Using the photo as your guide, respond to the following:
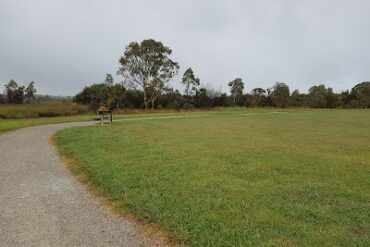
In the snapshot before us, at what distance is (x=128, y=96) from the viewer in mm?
50094

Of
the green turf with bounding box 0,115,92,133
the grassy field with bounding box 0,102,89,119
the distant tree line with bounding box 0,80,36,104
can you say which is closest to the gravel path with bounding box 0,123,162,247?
the green turf with bounding box 0,115,92,133

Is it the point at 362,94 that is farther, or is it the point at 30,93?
the point at 362,94

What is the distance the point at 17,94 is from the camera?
47.3m

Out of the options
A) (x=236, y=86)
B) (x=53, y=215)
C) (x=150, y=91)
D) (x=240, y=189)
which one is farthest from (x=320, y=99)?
(x=53, y=215)

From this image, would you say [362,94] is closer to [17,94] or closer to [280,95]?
[280,95]

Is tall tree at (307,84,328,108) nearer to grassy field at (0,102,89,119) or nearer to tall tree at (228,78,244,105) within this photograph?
tall tree at (228,78,244,105)

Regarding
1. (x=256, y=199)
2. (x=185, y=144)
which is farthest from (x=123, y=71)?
(x=256, y=199)

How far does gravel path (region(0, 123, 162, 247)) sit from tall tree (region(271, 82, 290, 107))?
6222cm

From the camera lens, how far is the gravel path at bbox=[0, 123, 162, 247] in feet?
13.3

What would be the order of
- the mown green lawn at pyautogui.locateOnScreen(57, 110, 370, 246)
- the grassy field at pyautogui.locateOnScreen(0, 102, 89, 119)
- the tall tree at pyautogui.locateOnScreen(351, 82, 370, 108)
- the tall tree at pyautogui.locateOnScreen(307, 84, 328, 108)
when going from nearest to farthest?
the mown green lawn at pyautogui.locateOnScreen(57, 110, 370, 246), the grassy field at pyautogui.locateOnScreen(0, 102, 89, 119), the tall tree at pyautogui.locateOnScreen(351, 82, 370, 108), the tall tree at pyautogui.locateOnScreen(307, 84, 328, 108)

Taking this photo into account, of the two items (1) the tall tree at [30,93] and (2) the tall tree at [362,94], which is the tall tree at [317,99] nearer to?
(2) the tall tree at [362,94]

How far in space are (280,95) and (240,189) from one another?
63.3m

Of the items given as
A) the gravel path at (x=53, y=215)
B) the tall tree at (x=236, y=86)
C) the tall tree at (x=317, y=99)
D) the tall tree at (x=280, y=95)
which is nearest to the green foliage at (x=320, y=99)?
the tall tree at (x=317, y=99)

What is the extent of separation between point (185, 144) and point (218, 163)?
11.2ft
